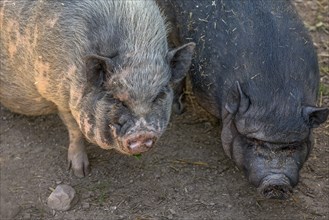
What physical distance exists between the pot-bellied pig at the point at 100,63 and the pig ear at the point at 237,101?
481 millimetres

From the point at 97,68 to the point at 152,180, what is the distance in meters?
1.37

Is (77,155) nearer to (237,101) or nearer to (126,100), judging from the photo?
(126,100)

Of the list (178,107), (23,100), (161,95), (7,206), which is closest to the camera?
(161,95)

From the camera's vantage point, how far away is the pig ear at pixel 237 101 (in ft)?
16.1

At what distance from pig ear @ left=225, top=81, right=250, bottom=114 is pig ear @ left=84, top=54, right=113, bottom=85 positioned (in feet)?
3.49

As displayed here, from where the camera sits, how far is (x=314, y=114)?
15.9ft

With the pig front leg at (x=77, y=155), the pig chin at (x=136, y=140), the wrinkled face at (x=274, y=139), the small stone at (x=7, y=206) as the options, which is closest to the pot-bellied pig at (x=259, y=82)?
the wrinkled face at (x=274, y=139)

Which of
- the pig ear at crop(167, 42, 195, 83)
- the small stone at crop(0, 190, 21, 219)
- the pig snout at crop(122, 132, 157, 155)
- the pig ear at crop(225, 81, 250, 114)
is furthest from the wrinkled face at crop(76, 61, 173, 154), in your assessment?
the small stone at crop(0, 190, 21, 219)

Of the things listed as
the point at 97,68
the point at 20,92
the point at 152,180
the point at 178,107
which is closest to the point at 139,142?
the point at 97,68

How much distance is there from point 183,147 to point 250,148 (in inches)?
33.7

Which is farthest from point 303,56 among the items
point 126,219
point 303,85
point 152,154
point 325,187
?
point 126,219

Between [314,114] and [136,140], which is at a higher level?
[136,140]

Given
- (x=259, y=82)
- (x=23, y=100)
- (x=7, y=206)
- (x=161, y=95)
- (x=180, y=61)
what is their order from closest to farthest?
(x=161, y=95)
(x=180, y=61)
(x=259, y=82)
(x=7, y=206)
(x=23, y=100)


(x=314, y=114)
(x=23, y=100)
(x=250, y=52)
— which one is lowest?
(x=23, y=100)
